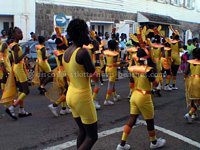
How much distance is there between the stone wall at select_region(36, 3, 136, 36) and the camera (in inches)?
640

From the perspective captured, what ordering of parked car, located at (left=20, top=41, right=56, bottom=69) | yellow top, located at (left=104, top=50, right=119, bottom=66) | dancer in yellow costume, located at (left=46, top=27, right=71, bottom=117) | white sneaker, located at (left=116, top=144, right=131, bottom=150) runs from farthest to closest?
parked car, located at (left=20, top=41, right=56, bottom=69) → yellow top, located at (left=104, top=50, right=119, bottom=66) → dancer in yellow costume, located at (left=46, top=27, right=71, bottom=117) → white sneaker, located at (left=116, top=144, right=131, bottom=150)

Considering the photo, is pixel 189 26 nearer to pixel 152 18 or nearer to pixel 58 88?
pixel 152 18

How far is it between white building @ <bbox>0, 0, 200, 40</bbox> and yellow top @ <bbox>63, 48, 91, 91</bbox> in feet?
40.6

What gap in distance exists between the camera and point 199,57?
581 centimetres

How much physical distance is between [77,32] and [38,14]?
43.7 ft

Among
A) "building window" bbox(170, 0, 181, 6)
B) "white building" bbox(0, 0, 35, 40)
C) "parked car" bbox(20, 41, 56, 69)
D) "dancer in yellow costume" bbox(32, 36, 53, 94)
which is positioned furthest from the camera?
"building window" bbox(170, 0, 181, 6)

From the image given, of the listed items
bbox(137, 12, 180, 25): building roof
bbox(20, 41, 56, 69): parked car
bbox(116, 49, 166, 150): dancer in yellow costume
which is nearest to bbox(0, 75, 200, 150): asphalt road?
bbox(116, 49, 166, 150): dancer in yellow costume

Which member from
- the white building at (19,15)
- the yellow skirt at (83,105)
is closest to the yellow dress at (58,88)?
the yellow skirt at (83,105)

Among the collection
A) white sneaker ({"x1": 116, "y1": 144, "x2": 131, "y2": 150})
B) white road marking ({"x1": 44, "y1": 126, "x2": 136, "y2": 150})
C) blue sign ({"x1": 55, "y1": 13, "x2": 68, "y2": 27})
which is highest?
blue sign ({"x1": 55, "y1": 13, "x2": 68, "y2": 27})

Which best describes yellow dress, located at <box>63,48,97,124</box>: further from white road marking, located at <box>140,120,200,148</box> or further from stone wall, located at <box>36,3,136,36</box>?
stone wall, located at <box>36,3,136,36</box>

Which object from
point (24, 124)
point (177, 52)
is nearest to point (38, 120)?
point (24, 124)

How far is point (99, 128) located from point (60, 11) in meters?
12.8

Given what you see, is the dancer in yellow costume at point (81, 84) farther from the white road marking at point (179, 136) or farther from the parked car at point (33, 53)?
the parked car at point (33, 53)

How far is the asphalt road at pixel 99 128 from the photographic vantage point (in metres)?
4.93
